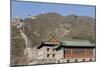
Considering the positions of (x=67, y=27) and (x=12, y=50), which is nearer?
(x=12, y=50)

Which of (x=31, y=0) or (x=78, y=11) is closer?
(x=31, y=0)

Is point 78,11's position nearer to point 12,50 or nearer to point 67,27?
point 67,27

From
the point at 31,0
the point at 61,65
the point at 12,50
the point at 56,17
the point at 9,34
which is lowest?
the point at 61,65

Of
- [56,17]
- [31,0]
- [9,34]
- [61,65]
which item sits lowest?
[61,65]

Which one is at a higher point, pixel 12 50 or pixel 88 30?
pixel 88 30

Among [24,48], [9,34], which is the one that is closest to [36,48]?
[24,48]
